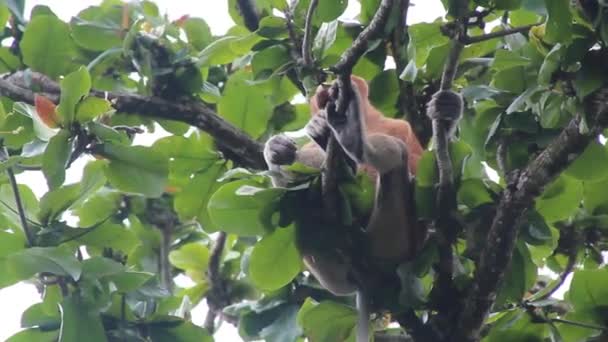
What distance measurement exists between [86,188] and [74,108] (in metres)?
0.32

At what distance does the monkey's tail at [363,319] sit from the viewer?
3.03 metres

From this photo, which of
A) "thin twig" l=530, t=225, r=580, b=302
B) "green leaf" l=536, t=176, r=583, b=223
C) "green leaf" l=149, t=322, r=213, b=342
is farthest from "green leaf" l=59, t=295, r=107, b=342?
"thin twig" l=530, t=225, r=580, b=302

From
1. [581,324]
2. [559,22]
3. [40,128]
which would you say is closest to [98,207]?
[40,128]

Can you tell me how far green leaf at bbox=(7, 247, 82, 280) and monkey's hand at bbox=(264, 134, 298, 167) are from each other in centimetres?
70

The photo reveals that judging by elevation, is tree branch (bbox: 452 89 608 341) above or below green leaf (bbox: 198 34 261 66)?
below

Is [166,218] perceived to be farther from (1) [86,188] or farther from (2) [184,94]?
(1) [86,188]

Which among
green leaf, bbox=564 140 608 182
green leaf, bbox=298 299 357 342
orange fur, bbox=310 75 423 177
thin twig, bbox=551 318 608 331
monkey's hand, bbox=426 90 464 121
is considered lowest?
green leaf, bbox=298 299 357 342

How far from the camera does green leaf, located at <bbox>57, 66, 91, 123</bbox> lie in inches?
110

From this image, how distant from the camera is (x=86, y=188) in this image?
3.06 metres

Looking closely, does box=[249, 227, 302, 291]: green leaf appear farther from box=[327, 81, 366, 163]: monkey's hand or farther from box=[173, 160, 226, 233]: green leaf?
box=[173, 160, 226, 233]: green leaf

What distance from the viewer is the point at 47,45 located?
3.46 metres

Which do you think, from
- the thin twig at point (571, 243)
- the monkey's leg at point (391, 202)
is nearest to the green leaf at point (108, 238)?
the monkey's leg at point (391, 202)

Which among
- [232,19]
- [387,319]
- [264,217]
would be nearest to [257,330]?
[387,319]

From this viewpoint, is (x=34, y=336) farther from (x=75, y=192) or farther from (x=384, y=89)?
(x=384, y=89)
